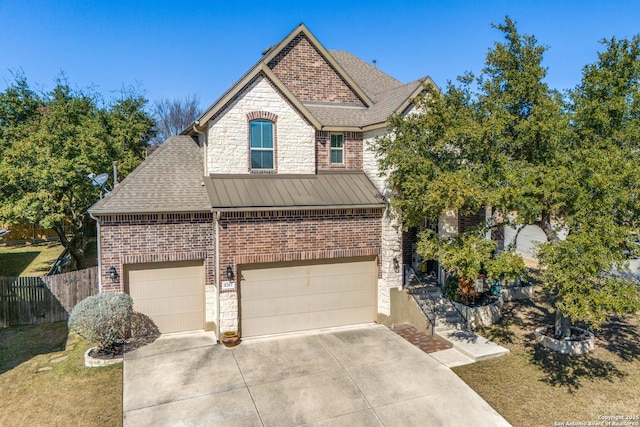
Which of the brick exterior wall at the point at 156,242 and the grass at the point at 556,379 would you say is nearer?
the grass at the point at 556,379

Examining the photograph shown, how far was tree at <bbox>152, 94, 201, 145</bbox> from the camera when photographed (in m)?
53.3

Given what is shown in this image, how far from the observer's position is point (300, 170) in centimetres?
1438

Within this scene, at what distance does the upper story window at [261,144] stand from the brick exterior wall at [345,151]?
72.2 inches

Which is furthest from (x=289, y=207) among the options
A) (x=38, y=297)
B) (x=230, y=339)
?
(x=38, y=297)

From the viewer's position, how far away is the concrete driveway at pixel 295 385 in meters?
8.63

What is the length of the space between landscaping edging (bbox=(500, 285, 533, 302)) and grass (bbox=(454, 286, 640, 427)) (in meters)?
3.38

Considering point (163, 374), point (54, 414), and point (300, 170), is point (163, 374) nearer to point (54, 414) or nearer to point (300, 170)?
point (54, 414)

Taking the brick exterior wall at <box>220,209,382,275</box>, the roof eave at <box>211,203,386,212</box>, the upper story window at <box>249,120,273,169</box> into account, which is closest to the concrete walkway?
the brick exterior wall at <box>220,209,382,275</box>

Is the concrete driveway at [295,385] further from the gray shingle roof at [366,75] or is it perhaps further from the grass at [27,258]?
the grass at [27,258]

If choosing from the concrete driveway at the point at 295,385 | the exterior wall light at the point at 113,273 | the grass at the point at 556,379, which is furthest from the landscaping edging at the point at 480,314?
the exterior wall light at the point at 113,273

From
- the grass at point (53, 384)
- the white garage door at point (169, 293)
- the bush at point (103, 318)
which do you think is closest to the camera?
the grass at point (53, 384)

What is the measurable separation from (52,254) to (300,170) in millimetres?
20658

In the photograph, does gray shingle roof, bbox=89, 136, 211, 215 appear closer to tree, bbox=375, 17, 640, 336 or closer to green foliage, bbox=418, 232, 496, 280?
tree, bbox=375, 17, 640, 336

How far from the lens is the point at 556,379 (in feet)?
33.8
